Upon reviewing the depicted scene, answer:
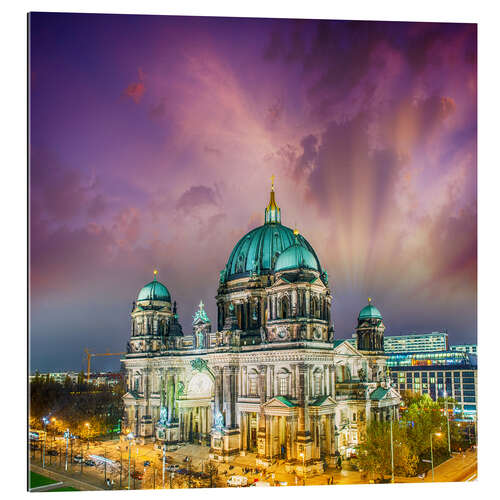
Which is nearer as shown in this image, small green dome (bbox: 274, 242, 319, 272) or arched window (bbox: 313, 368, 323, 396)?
arched window (bbox: 313, 368, 323, 396)

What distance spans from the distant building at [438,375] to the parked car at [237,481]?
17.0m

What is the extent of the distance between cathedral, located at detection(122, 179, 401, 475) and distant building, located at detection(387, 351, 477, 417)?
5132 millimetres

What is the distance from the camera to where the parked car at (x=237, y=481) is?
85.0 ft

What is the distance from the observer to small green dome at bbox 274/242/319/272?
32.0 meters

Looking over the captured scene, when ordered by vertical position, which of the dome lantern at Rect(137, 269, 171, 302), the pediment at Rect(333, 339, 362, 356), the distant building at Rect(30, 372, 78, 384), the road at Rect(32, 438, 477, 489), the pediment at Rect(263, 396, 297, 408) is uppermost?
the dome lantern at Rect(137, 269, 171, 302)

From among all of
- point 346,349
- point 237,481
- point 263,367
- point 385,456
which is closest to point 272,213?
point 263,367

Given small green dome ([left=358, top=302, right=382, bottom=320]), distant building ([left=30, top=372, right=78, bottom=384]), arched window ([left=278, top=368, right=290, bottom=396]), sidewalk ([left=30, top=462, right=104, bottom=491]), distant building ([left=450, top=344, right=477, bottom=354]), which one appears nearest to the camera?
sidewalk ([left=30, top=462, right=104, bottom=491])

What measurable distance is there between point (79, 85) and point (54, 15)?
10.2ft

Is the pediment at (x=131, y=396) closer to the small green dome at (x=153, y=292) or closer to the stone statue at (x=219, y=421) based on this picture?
the small green dome at (x=153, y=292)

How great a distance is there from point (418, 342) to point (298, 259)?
606 inches

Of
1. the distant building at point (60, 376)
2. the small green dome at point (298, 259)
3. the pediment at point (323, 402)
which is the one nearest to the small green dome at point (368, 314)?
the small green dome at point (298, 259)

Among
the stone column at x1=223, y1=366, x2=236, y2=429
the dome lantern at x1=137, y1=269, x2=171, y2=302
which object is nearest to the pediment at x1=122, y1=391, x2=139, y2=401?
the dome lantern at x1=137, y1=269, x2=171, y2=302

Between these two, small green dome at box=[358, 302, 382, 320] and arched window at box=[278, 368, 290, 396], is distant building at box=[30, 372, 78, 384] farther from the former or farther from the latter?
small green dome at box=[358, 302, 382, 320]
